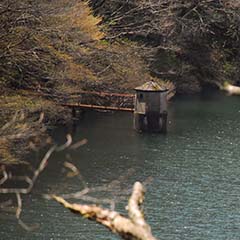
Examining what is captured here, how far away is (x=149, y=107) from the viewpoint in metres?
20.8

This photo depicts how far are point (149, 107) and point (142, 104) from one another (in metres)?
0.23

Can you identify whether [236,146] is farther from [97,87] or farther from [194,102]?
[194,102]

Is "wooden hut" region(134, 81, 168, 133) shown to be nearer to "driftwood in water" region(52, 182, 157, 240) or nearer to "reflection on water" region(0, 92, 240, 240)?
"reflection on water" region(0, 92, 240, 240)

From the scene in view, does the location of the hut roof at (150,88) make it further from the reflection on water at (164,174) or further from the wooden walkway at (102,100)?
the reflection on water at (164,174)

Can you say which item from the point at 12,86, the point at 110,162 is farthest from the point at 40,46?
the point at 110,162

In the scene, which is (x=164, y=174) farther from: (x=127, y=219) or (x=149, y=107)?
(x=127, y=219)

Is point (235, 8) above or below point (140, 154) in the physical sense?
above

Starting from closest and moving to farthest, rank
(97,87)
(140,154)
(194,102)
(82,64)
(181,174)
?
(181,174) → (140,154) → (82,64) → (97,87) → (194,102)

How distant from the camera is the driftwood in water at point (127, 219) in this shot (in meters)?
2.45

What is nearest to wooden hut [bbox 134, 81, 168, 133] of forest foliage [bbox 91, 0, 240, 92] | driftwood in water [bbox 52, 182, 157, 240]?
forest foliage [bbox 91, 0, 240, 92]

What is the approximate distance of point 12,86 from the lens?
53.0ft

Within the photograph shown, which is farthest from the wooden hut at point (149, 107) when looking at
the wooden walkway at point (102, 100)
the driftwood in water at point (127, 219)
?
the driftwood in water at point (127, 219)

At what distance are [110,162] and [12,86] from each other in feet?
9.68

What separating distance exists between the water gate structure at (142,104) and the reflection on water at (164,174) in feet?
1.65
